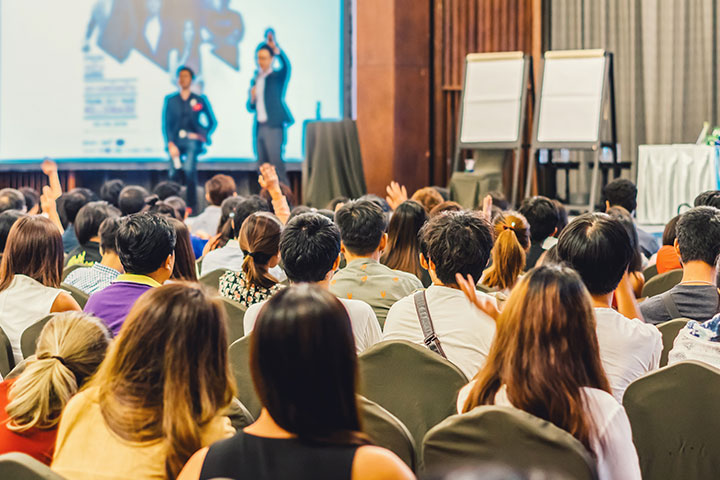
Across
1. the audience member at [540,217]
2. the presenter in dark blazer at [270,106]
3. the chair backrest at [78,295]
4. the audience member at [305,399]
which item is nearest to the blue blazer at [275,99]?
the presenter in dark blazer at [270,106]

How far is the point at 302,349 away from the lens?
132 centimetres

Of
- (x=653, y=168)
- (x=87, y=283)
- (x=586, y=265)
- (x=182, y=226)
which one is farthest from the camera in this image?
(x=653, y=168)

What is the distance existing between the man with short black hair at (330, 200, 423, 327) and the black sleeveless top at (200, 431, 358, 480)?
1793 mm

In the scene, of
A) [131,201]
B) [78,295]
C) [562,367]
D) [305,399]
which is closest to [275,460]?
[305,399]

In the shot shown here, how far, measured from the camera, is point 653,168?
766 cm

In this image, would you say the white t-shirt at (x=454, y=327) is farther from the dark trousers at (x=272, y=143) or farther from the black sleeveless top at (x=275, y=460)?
the dark trousers at (x=272, y=143)

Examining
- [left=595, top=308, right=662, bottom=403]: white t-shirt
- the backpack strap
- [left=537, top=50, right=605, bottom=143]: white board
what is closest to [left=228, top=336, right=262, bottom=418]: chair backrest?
the backpack strap

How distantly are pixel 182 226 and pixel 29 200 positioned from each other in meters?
4.09

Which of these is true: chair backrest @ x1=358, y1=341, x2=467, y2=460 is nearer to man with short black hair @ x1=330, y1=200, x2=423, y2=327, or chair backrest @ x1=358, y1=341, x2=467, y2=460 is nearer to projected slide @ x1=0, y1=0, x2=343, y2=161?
man with short black hair @ x1=330, y1=200, x2=423, y2=327

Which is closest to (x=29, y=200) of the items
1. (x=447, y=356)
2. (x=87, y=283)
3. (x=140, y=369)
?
(x=87, y=283)

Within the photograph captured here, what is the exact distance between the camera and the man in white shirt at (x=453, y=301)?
247 cm

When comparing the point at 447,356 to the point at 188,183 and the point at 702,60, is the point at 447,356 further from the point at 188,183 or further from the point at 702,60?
the point at 702,60

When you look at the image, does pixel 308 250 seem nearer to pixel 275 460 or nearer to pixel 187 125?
pixel 275 460

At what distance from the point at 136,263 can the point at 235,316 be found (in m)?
0.42
